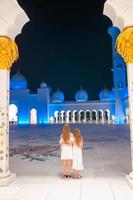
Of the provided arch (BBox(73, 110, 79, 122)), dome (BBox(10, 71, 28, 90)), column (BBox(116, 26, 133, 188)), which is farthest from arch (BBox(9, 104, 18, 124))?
column (BBox(116, 26, 133, 188))

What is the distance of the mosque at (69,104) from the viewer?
4094cm

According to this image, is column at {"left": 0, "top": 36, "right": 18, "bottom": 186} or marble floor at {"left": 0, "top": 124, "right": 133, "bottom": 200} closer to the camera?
marble floor at {"left": 0, "top": 124, "right": 133, "bottom": 200}

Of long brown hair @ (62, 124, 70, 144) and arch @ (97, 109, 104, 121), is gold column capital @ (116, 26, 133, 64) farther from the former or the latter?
arch @ (97, 109, 104, 121)

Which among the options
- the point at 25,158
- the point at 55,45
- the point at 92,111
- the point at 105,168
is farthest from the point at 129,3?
the point at 92,111

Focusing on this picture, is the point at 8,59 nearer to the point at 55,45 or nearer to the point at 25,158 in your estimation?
the point at 25,158

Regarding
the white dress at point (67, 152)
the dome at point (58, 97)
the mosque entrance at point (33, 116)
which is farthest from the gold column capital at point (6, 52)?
the dome at point (58, 97)

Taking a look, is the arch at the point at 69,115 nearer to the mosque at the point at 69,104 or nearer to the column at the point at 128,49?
the mosque at the point at 69,104

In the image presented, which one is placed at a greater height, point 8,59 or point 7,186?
point 8,59

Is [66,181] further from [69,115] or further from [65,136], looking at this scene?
[69,115]

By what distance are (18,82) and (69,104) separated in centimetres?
863

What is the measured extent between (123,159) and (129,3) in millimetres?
4426

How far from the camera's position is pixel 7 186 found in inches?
206

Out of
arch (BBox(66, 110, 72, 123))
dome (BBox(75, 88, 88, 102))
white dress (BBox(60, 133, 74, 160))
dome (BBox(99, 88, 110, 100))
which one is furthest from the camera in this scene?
dome (BBox(75, 88, 88, 102))

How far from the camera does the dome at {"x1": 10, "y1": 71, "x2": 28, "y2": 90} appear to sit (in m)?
42.4
